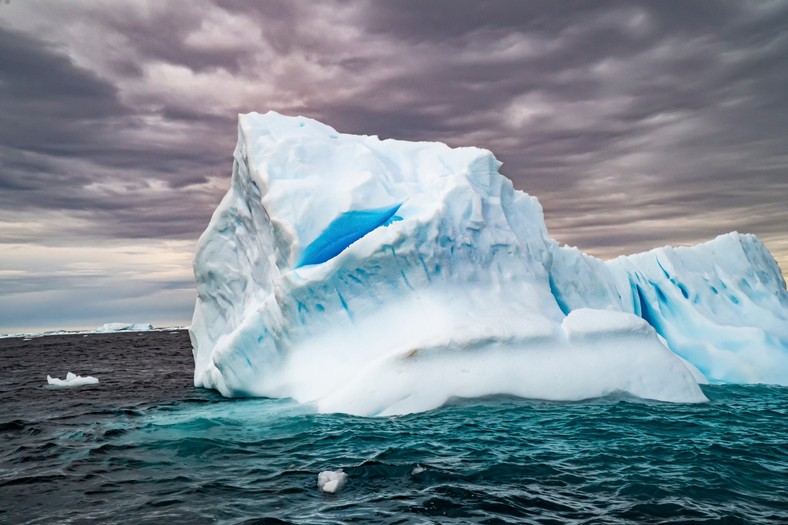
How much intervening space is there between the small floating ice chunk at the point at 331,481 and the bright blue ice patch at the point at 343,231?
575cm

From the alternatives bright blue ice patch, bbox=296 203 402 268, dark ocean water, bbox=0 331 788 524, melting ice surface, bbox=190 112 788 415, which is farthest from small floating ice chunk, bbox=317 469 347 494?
bright blue ice patch, bbox=296 203 402 268

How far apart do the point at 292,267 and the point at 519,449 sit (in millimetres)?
6026

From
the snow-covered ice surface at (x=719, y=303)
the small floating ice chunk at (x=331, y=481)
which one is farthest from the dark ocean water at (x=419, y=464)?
the snow-covered ice surface at (x=719, y=303)

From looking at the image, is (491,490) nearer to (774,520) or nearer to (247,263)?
(774,520)

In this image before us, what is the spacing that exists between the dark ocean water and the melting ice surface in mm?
654

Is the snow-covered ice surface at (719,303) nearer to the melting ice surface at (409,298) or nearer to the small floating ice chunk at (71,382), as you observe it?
the melting ice surface at (409,298)

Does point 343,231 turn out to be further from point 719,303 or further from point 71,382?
point 719,303

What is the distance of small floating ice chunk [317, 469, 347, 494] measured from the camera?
5.87 meters

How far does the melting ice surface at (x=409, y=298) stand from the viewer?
948 centimetres

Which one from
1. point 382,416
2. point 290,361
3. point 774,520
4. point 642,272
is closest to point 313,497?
point 382,416

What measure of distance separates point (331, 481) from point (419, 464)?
3.58ft

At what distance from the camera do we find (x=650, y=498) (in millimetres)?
5371

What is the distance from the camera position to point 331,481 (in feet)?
19.5

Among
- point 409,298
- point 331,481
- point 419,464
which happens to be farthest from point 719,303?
point 331,481
